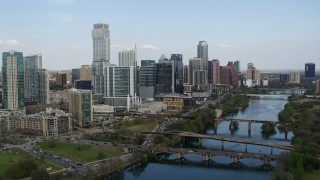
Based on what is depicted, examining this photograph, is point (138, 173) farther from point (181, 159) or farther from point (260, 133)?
point (260, 133)

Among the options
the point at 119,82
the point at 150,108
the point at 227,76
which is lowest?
the point at 150,108

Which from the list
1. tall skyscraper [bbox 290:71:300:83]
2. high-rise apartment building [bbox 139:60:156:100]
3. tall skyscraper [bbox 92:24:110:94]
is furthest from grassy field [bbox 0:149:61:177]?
tall skyscraper [bbox 290:71:300:83]

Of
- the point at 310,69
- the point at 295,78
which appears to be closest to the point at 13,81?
the point at 295,78

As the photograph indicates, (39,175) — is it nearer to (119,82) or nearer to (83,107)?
(83,107)

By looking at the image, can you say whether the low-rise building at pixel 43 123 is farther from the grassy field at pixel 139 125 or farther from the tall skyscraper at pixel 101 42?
the tall skyscraper at pixel 101 42

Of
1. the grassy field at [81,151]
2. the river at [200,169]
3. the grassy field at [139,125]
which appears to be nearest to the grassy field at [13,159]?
the grassy field at [81,151]

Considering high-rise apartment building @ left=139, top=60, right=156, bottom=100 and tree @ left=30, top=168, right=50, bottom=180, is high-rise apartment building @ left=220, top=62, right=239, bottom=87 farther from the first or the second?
tree @ left=30, top=168, right=50, bottom=180

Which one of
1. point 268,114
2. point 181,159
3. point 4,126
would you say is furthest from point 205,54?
point 181,159
